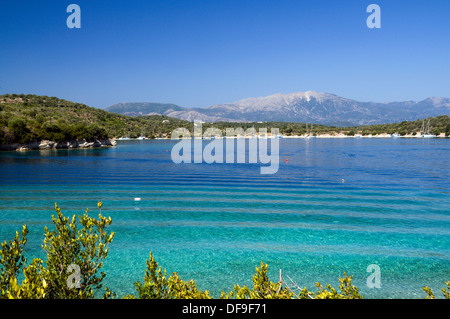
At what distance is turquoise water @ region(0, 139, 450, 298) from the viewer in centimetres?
935

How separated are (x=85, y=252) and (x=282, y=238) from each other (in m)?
8.94

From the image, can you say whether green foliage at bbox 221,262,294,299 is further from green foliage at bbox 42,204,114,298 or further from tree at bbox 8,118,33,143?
tree at bbox 8,118,33,143

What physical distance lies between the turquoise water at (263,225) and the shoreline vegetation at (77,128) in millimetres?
45125

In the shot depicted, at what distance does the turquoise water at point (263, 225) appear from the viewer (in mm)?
9352

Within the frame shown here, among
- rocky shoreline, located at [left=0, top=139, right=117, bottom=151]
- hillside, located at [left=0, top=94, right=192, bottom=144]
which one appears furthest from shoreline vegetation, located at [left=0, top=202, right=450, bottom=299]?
rocky shoreline, located at [left=0, top=139, right=117, bottom=151]

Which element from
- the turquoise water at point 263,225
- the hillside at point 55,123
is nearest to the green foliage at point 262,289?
the turquoise water at point 263,225

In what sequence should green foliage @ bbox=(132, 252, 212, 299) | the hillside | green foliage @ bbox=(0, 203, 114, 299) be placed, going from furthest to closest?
the hillside → green foliage @ bbox=(0, 203, 114, 299) → green foliage @ bbox=(132, 252, 212, 299)

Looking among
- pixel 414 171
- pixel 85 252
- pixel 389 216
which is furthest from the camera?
pixel 414 171

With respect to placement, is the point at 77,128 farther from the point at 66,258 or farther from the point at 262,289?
the point at 262,289

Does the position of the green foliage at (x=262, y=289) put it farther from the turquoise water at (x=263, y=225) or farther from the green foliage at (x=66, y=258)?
the turquoise water at (x=263, y=225)

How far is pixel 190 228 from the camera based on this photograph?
1375 centimetres

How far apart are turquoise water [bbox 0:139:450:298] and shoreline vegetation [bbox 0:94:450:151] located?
1777 inches
